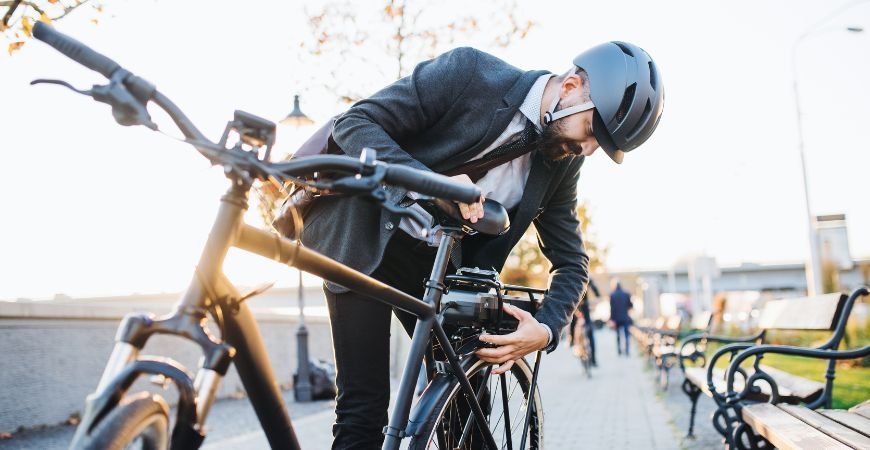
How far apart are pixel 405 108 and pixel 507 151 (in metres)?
0.39

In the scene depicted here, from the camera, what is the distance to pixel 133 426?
1.31 m

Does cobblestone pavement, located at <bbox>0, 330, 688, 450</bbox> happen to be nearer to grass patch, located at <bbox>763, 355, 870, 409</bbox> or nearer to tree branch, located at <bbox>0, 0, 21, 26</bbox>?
grass patch, located at <bbox>763, 355, 870, 409</bbox>

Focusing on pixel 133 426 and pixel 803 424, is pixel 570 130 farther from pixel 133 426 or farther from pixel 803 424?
pixel 803 424

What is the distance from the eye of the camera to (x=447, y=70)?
102 inches

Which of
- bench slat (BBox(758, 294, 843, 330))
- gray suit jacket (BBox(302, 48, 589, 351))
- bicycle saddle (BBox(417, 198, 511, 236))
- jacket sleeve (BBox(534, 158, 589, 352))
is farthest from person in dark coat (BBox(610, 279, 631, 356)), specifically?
bicycle saddle (BBox(417, 198, 511, 236))

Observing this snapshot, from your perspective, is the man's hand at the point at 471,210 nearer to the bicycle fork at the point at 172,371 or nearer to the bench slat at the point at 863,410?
the bicycle fork at the point at 172,371

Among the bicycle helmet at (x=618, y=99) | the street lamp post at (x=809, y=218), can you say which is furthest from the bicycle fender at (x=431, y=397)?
the street lamp post at (x=809, y=218)

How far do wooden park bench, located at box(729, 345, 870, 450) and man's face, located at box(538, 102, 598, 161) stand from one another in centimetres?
132

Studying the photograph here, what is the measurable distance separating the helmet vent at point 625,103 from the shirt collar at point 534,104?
0.25m

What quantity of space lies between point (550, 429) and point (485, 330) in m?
5.39

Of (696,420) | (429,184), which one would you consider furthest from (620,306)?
(429,184)

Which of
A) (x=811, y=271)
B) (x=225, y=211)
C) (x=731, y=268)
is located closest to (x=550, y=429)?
(x=225, y=211)

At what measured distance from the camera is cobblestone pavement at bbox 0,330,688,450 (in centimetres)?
708

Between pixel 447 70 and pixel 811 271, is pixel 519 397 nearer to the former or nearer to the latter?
pixel 447 70
